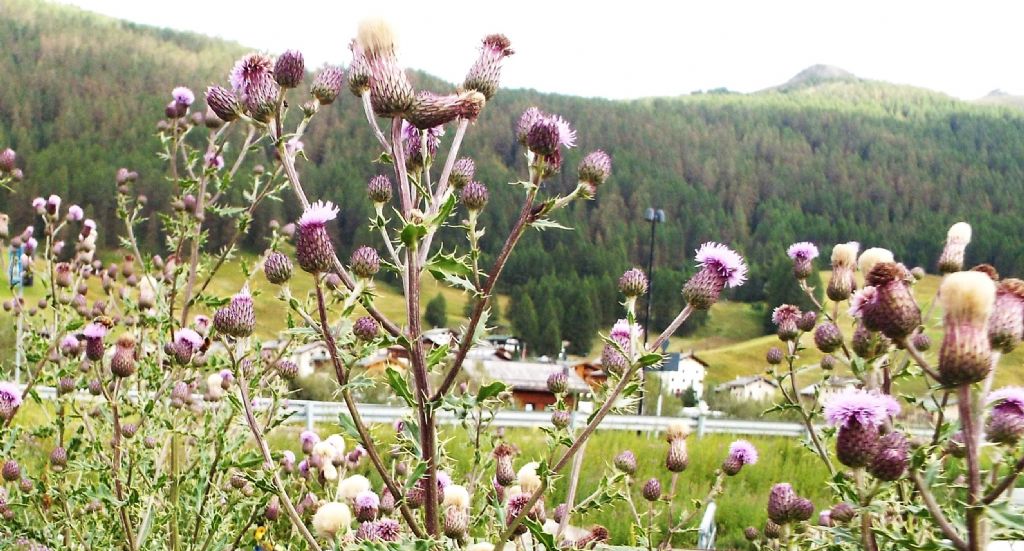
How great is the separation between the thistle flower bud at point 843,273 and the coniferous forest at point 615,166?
84690 millimetres

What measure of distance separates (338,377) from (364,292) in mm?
269

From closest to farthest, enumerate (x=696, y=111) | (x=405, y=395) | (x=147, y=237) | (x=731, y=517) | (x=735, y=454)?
(x=405, y=395) → (x=735, y=454) → (x=731, y=517) → (x=147, y=237) → (x=696, y=111)

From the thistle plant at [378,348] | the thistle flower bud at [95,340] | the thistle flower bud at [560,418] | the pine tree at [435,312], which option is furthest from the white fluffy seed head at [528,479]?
the pine tree at [435,312]

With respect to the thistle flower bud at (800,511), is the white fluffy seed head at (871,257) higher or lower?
higher

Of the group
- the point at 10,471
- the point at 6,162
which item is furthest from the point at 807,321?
the point at 6,162

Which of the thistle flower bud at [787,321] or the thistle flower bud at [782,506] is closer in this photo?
the thistle flower bud at [782,506]

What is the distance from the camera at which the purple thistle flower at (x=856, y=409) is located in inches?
75.9

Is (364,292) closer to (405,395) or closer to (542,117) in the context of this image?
(405,395)

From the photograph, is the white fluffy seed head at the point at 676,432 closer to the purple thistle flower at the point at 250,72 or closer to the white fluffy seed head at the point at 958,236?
the white fluffy seed head at the point at 958,236

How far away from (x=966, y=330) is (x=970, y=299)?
64 millimetres

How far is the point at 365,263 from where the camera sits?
2.17 metres

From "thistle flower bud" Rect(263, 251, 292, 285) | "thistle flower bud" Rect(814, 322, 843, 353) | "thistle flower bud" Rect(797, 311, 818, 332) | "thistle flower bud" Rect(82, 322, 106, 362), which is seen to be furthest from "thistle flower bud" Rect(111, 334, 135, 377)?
"thistle flower bud" Rect(797, 311, 818, 332)

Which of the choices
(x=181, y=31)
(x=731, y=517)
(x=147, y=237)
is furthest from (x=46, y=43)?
(x=731, y=517)

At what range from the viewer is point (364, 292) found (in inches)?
72.0
